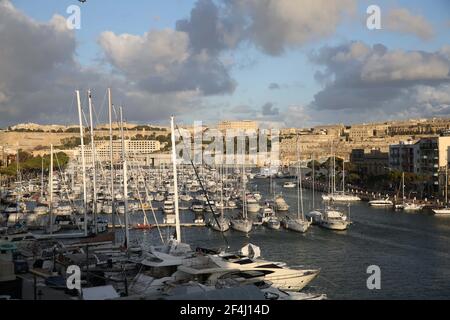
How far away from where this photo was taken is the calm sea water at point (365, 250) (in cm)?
991

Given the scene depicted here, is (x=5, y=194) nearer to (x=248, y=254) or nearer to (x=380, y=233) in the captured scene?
(x=380, y=233)

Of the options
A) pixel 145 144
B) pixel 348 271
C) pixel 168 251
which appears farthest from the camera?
pixel 145 144

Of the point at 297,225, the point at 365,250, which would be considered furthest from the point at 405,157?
the point at 365,250

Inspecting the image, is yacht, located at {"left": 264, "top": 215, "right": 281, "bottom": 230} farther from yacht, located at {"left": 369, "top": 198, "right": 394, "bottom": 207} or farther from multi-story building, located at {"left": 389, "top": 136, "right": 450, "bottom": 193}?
multi-story building, located at {"left": 389, "top": 136, "right": 450, "bottom": 193}

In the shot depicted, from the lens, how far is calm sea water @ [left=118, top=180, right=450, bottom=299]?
991cm

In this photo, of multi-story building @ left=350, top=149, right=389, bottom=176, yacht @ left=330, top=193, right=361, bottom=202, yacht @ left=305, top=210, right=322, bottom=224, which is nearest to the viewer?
yacht @ left=305, top=210, right=322, bottom=224

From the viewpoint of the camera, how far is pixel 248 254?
9453 mm

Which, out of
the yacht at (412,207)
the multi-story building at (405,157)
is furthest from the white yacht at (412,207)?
the multi-story building at (405,157)

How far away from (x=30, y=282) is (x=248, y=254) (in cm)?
371

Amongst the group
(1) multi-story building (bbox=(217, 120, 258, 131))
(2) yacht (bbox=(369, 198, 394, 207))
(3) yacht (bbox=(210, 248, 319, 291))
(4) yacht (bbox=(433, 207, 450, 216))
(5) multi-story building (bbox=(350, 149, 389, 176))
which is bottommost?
(4) yacht (bbox=(433, 207, 450, 216))

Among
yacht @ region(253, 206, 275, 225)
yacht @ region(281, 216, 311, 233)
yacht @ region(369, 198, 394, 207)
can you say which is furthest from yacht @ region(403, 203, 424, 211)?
yacht @ region(281, 216, 311, 233)

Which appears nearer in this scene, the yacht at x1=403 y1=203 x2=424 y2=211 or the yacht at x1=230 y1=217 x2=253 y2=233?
the yacht at x1=230 y1=217 x2=253 y2=233
